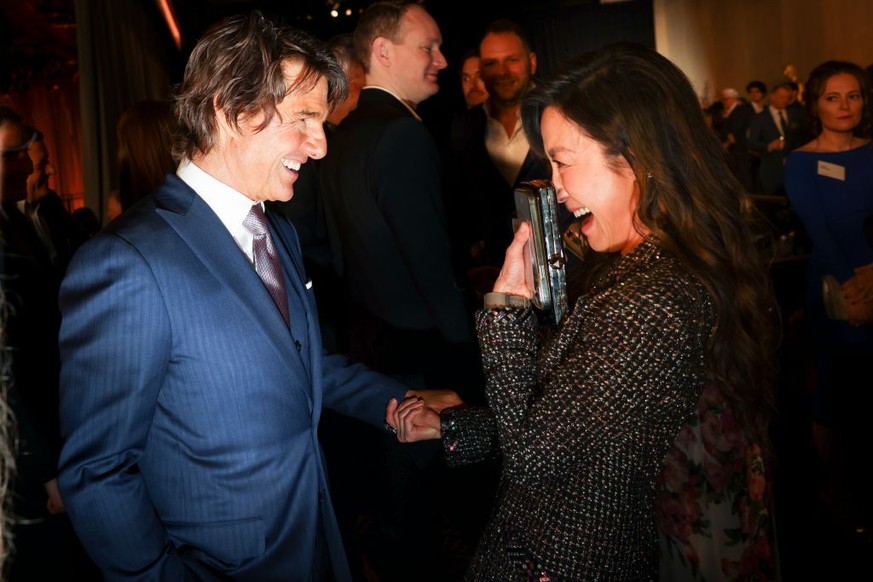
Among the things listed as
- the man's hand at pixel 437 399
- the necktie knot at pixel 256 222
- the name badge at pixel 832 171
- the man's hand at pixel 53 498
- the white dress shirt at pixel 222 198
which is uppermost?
the white dress shirt at pixel 222 198

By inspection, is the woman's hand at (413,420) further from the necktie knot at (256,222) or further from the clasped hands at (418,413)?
the necktie knot at (256,222)

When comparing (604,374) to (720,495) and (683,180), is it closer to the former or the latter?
(683,180)

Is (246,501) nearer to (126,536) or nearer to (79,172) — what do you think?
(126,536)

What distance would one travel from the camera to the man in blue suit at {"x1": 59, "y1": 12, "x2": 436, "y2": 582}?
4.20 feet

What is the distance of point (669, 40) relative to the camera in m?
13.9

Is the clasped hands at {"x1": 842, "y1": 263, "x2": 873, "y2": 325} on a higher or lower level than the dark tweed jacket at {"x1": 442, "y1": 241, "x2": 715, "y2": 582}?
lower

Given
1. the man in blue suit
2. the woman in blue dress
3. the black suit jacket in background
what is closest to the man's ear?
the black suit jacket in background

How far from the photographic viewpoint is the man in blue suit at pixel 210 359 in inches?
50.4

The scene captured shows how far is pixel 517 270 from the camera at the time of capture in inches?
61.4

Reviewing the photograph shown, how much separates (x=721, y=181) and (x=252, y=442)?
0.96m

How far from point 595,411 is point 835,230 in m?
2.86

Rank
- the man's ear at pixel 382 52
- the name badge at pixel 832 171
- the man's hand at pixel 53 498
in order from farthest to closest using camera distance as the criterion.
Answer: the name badge at pixel 832 171 < the man's ear at pixel 382 52 < the man's hand at pixel 53 498

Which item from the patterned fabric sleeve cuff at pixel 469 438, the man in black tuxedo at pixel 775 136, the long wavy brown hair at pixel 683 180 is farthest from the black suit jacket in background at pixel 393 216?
the man in black tuxedo at pixel 775 136

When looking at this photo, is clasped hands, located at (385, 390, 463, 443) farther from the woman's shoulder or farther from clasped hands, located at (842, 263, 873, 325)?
clasped hands, located at (842, 263, 873, 325)
